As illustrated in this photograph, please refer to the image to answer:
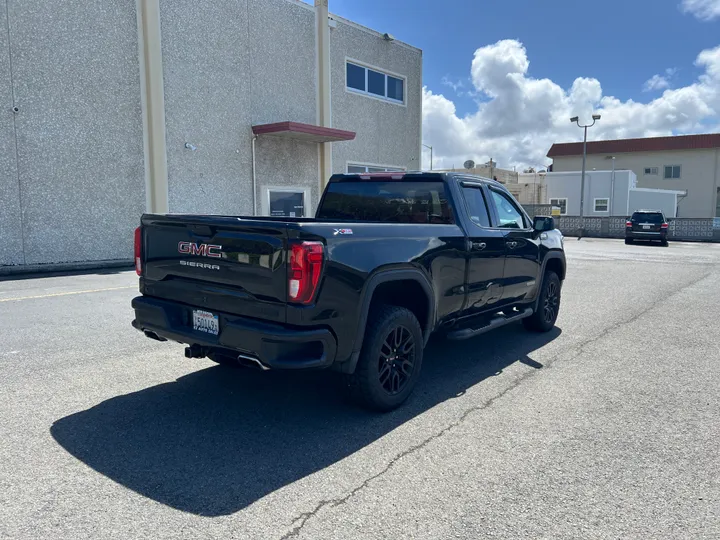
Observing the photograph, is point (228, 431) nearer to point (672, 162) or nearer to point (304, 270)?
point (304, 270)

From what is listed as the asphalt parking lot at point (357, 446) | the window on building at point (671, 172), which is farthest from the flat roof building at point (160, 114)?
the window on building at point (671, 172)

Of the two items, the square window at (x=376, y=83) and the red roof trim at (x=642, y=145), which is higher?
Answer: the red roof trim at (x=642, y=145)

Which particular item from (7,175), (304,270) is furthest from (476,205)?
(7,175)

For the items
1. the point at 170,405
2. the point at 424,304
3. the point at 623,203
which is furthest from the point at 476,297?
the point at 623,203

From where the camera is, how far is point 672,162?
52125 mm

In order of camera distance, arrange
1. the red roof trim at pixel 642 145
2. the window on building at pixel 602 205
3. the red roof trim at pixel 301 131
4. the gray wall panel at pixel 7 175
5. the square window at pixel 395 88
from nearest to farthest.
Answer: the gray wall panel at pixel 7 175, the red roof trim at pixel 301 131, the square window at pixel 395 88, the window on building at pixel 602 205, the red roof trim at pixel 642 145

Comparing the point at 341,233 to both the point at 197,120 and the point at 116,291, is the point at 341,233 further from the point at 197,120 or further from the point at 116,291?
the point at 197,120

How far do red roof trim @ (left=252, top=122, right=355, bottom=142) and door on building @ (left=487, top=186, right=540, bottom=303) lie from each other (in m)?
10.3

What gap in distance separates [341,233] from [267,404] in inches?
64.2

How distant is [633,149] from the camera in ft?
173

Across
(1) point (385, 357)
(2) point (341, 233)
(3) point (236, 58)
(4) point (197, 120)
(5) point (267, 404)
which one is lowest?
(5) point (267, 404)

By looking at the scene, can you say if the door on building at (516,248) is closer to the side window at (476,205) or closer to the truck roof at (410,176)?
the side window at (476,205)

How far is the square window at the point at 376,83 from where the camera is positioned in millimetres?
20723

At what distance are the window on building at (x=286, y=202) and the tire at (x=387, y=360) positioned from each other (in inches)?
508
